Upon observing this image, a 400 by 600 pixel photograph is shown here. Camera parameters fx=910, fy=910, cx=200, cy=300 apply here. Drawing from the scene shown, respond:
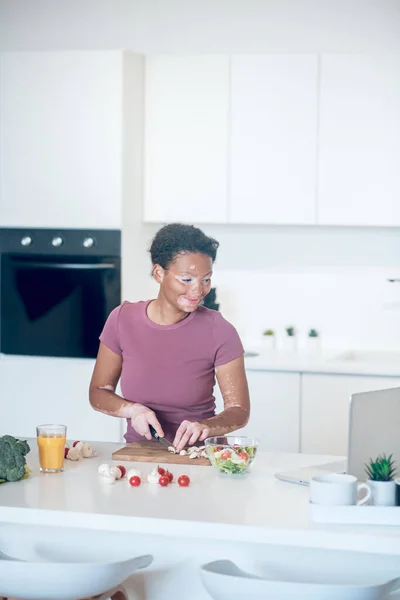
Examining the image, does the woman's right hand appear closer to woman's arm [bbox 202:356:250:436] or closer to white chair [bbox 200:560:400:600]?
woman's arm [bbox 202:356:250:436]

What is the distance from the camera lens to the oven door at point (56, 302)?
4.27 meters

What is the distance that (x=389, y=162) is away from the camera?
13.8 ft

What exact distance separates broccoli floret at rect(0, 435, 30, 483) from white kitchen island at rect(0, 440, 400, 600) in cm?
2

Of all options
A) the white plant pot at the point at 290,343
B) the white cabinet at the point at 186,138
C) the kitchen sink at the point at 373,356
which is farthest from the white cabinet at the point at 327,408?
the white cabinet at the point at 186,138

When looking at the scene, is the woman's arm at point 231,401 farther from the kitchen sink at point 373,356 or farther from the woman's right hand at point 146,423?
the kitchen sink at point 373,356

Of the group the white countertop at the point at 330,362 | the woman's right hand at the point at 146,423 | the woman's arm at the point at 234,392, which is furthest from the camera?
the white countertop at the point at 330,362

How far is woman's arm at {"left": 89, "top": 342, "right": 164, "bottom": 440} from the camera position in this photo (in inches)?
102

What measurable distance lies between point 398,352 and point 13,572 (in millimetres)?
2946

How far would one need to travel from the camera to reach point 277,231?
468 cm

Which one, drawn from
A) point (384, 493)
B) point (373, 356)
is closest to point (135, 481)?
point (384, 493)

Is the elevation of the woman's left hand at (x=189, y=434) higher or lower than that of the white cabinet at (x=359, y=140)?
lower

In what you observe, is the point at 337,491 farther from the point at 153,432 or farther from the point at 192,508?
the point at 153,432

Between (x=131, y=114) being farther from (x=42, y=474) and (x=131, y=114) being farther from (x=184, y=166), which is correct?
(x=42, y=474)

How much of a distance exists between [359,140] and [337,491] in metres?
2.55
